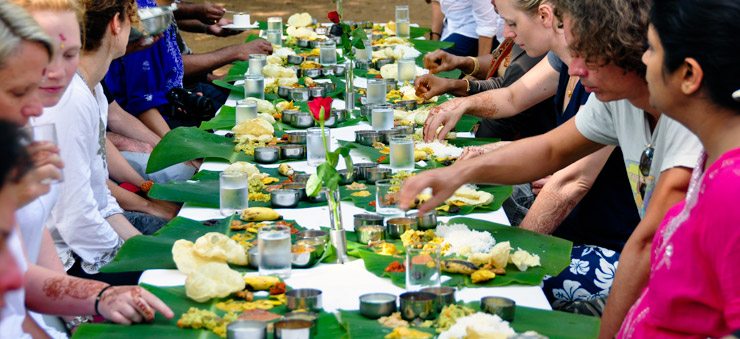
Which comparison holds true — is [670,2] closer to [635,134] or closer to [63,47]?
[635,134]

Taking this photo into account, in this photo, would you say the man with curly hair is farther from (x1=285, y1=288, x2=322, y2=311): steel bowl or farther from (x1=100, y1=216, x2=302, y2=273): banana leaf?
(x1=100, y1=216, x2=302, y2=273): banana leaf

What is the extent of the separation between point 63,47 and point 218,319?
0.96 metres

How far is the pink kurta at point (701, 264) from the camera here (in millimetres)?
1909

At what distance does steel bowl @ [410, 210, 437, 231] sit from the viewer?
10.2ft

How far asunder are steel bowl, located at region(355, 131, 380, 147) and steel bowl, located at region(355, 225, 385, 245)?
4.16ft

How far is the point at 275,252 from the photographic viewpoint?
273 cm

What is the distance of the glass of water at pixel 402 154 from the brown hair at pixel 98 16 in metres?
1.03

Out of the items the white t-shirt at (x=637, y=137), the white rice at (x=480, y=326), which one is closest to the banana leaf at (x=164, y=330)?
the white rice at (x=480, y=326)

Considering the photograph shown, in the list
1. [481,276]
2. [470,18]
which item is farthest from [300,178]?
[470,18]

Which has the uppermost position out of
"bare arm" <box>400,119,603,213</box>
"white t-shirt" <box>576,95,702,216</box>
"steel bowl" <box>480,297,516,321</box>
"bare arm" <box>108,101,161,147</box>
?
"white t-shirt" <box>576,95,702,216</box>

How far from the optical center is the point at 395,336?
2330 mm

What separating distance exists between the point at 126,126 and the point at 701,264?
12.3ft

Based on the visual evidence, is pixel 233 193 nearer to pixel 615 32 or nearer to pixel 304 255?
pixel 304 255

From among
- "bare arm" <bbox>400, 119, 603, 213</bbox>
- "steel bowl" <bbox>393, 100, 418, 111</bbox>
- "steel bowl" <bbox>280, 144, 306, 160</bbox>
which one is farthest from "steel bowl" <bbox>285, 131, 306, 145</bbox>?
"bare arm" <bbox>400, 119, 603, 213</bbox>
